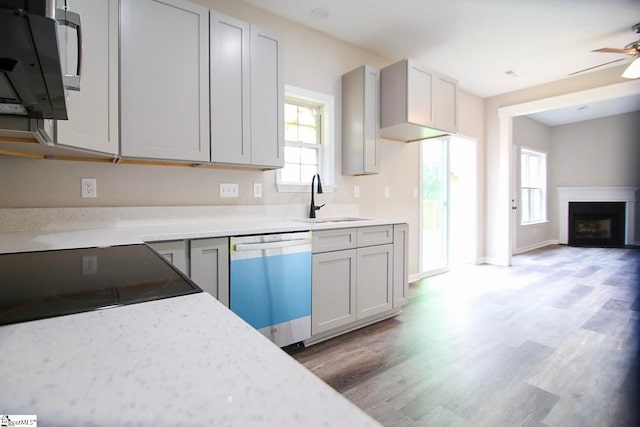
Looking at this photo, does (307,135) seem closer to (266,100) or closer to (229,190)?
(266,100)

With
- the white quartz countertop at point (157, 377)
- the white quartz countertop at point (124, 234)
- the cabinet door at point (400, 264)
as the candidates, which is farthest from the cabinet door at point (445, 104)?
the white quartz countertop at point (157, 377)

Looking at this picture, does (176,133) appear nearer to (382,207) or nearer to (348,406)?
(348,406)

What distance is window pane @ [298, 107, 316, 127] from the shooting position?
3.10m

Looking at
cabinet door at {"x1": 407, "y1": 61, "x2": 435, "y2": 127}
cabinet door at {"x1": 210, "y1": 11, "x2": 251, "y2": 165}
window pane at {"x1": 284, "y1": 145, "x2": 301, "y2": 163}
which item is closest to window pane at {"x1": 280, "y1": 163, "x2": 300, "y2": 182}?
window pane at {"x1": 284, "y1": 145, "x2": 301, "y2": 163}

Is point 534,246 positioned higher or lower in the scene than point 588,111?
lower

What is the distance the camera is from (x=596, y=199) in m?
7.08

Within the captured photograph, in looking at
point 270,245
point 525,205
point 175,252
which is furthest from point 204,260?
point 525,205

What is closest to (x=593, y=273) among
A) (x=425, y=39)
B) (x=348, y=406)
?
(x=425, y=39)

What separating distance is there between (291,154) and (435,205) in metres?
2.51

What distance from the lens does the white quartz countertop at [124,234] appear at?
1.27 metres

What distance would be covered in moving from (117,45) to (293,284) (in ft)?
5.75

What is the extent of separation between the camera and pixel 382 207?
369 cm

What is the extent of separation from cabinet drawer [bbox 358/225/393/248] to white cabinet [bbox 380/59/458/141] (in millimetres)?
1094

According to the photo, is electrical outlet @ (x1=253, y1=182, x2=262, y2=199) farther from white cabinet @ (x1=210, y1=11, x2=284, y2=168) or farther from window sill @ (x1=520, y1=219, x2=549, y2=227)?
window sill @ (x1=520, y1=219, x2=549, y2=227)
